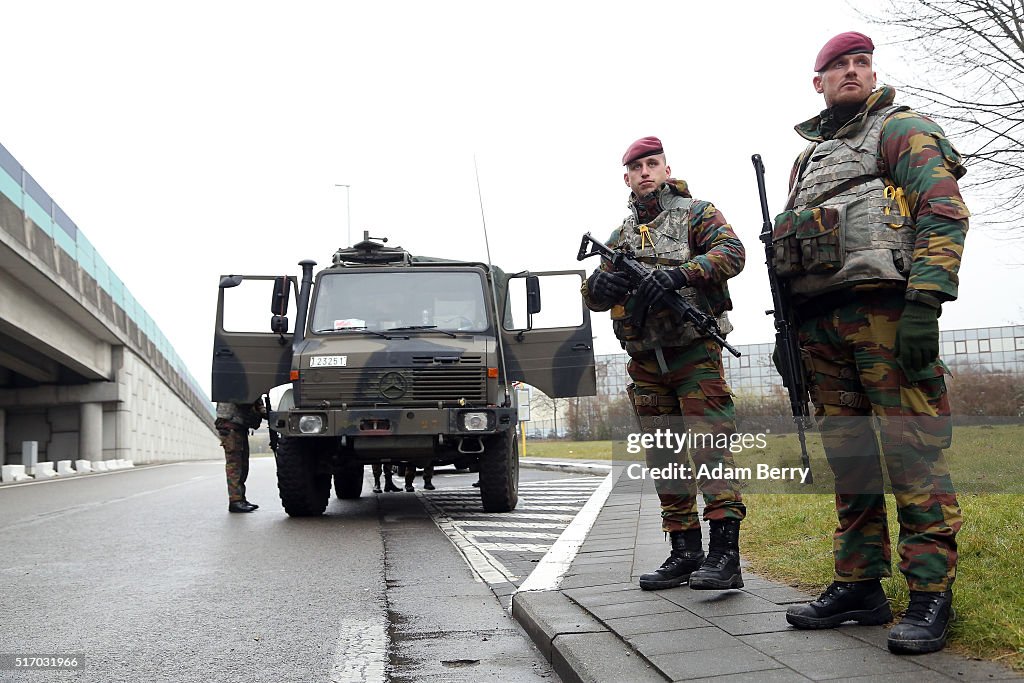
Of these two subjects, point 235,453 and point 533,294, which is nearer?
point 533,294

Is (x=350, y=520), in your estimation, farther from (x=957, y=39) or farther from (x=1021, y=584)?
(x=957, y=39)

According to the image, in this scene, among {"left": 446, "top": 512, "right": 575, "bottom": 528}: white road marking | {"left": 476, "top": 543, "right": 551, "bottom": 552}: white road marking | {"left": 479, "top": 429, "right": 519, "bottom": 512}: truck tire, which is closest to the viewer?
{"left": 476, "top": 543, "right": 551, "bottom": 552}: white road marking

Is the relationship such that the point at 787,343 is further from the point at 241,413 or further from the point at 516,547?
the point at 241,413

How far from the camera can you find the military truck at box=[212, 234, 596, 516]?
9547 millimetres

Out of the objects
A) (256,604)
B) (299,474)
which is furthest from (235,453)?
(256,604)

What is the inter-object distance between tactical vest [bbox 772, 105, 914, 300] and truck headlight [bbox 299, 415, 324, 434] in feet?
20.5

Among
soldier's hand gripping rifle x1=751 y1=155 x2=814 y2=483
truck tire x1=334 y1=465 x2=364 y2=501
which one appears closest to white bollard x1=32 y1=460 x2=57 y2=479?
truck tire x1=334 y1=465 x2=364 y2=501

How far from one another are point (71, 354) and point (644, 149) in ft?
94.5

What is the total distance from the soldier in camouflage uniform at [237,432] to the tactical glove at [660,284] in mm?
6935

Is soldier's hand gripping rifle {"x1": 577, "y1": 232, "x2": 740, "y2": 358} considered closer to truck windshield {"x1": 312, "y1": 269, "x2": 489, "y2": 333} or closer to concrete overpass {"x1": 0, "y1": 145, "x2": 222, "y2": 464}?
truck windshield {"x1": 312, "y1": 269, "x2": 489, "y2": 333}

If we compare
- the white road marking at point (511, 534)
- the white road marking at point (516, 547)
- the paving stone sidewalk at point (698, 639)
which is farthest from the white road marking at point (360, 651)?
the white road marking at point (511, 534)

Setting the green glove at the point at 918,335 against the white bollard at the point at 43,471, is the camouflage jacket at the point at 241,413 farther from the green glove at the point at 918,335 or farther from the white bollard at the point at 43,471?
the white bollard at the point at 43,471

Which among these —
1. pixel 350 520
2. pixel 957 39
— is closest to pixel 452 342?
pixel 350 520

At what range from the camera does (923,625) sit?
3.26m
